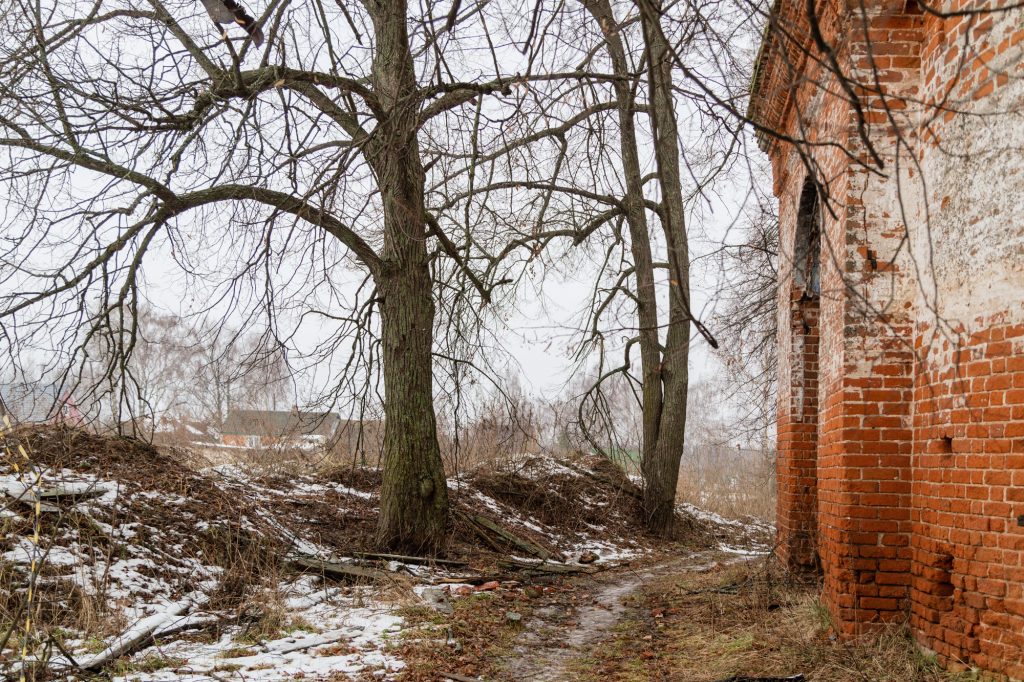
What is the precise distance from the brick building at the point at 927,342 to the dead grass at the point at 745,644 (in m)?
0.26

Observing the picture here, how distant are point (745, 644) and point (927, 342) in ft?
9.46

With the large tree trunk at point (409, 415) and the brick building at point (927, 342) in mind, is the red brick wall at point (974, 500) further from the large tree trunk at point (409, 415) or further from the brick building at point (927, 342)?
the large tree trunk at point (409, 415)

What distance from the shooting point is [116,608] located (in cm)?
682

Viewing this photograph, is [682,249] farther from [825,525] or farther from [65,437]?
[65,437]

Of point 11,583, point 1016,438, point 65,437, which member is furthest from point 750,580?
point 65,437

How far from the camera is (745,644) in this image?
659 centimetres

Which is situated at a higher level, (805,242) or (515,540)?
(805,242)

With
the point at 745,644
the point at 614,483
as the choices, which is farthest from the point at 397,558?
the point at 614,483

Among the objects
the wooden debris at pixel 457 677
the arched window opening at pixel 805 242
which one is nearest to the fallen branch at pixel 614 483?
the arched window opening at pixel 805 242

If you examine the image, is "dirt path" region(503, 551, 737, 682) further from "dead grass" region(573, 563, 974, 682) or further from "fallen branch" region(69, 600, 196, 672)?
"fallen branch" region(69, 600, 196, 672)

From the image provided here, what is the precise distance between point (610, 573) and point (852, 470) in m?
7.05

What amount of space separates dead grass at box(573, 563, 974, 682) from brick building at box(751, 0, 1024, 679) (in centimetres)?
26

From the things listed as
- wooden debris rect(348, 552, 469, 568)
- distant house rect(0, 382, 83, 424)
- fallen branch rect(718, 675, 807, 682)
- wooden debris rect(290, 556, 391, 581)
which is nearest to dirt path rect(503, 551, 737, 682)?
fallen branch rect(718, 675, 807, 682)

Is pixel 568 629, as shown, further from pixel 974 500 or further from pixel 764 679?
pixel 974 500
